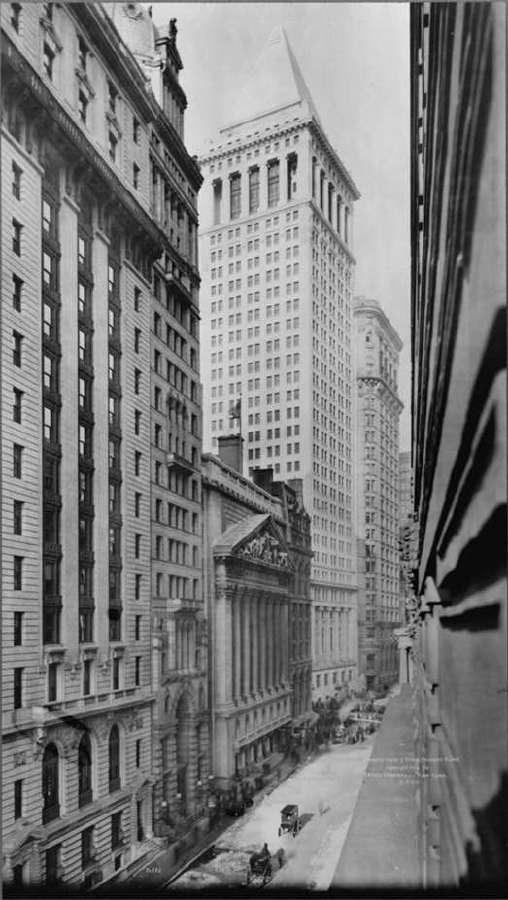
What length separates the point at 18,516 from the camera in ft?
16.2

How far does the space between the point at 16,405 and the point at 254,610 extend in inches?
93.6

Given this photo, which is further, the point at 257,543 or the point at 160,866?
the point at 257,543

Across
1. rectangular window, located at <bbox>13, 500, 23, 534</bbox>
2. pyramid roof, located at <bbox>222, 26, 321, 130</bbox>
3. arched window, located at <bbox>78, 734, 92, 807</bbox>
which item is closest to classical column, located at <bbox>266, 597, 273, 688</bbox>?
arched window, located at <bbox>78, 734, 92, 807</bbox>

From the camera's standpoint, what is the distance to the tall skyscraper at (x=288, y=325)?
5.80 metres

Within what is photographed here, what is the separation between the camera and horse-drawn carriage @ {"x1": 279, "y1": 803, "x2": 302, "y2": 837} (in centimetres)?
487

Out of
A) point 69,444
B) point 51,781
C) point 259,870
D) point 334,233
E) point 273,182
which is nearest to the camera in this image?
point 259,870

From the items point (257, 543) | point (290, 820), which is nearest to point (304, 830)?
point (290, 820)

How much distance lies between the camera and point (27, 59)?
4969mm

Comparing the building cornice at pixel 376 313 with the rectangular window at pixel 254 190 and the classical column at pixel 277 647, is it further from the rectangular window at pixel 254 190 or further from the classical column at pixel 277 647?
the classical column at pixel 277 647

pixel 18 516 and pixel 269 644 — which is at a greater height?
pixel 18 516

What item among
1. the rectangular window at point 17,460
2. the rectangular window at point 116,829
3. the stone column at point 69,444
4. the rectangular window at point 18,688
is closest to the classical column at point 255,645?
the stone column at point 69,444

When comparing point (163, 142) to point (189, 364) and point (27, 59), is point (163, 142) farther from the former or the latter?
point (189, 364)

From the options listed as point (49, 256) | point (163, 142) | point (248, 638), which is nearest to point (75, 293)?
point (49, 256)

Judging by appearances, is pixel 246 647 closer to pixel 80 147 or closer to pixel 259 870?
pixel 259 870
